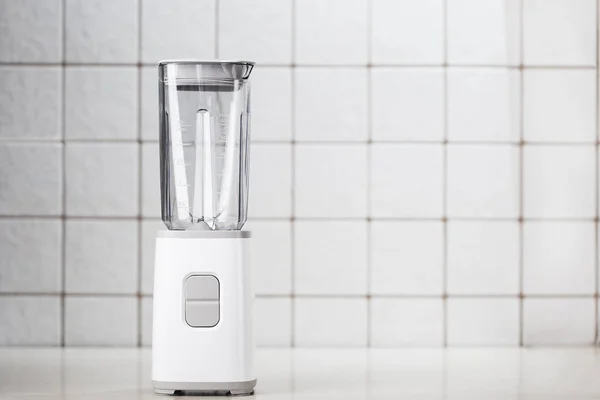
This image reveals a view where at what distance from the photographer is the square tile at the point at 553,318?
65.5 inches

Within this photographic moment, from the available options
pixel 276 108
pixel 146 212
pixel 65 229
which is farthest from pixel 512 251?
pixel 65 229

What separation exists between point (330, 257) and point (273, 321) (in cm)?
17

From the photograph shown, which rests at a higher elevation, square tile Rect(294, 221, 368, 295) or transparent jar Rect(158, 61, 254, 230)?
transparent jar Rect(158, 61, 254, 230)

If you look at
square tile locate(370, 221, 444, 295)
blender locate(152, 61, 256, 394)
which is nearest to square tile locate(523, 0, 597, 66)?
square tile locate(370, 221, 444, 295)

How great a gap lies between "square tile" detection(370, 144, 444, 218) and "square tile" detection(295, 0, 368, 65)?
199 mm

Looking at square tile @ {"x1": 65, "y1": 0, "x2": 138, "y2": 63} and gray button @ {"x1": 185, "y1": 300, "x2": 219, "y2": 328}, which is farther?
square tile @ {"x1": 65, "y1": 0, "x2": 138, "y2": 63}

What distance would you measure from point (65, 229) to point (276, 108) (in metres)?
0.49

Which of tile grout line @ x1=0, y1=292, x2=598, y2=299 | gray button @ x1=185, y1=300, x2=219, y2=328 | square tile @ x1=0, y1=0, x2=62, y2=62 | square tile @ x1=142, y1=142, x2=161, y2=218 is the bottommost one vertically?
tile grout line @ x1=0, y1=292, x2=598, y2=299

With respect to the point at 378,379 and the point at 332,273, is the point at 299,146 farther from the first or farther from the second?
the point at 378,379

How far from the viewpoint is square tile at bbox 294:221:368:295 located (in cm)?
164

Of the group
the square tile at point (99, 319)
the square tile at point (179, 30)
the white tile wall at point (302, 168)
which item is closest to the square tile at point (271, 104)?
the white tile wall at point (302, 168)

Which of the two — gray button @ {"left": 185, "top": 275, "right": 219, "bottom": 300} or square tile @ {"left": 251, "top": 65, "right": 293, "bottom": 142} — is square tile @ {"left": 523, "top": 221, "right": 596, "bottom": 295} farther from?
gray button @ {"left": 185, "top": 275, "right": 219, "bottom": 300}

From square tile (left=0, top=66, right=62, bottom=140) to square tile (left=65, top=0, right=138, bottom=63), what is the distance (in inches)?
2.8

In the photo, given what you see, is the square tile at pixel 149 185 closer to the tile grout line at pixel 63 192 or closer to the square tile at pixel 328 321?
the tile grout line at pixel 63 192
